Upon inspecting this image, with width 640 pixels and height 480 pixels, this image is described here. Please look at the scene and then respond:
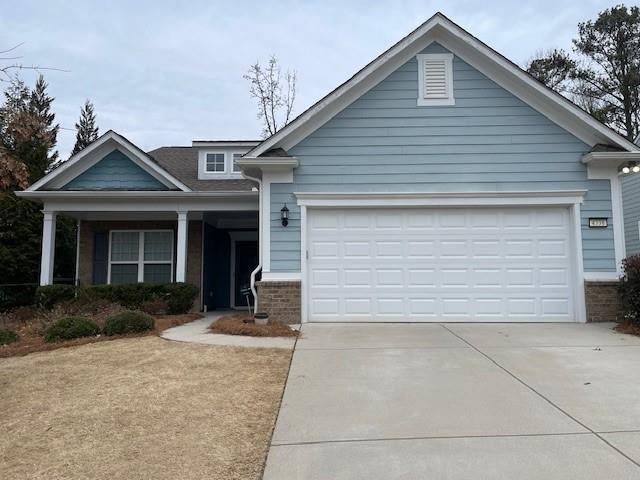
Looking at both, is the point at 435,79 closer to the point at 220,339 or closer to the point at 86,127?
the point at 220,339

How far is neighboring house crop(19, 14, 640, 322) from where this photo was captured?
9609mm

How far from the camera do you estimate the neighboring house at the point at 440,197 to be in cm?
961

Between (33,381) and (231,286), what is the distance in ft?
30.5

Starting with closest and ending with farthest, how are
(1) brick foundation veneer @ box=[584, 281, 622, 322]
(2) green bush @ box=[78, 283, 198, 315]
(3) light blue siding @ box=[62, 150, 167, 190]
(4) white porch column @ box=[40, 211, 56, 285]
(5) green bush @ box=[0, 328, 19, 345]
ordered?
(5) green bush @ box=[0, 328, 19, 345], (1) brick foundation veneer @ box=[584, 281, 622, 322], (2) green bush @ box=[78, 283, 198, 315], (4) white porch column @ box=[40, 211, 56, 285], (3) light blue siding @ box=[62, 150, 167, 190]

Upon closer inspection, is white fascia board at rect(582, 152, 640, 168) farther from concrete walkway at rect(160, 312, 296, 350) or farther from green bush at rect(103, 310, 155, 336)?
green bush at rect(103, 310, 155, 336)

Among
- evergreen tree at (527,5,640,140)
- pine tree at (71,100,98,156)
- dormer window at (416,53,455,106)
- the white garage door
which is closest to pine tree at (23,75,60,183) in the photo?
pine tree at (71,100,98,156)

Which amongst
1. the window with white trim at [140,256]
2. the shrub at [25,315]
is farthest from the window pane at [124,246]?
the shrub at [25,315]

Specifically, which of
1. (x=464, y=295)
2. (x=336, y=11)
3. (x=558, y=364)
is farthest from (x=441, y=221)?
(x=336, y=11)

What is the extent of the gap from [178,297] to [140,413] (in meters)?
7.37

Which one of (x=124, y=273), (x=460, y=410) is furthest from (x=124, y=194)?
(x=460, y=410)

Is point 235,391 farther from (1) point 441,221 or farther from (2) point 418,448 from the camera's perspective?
(1) point 441,221

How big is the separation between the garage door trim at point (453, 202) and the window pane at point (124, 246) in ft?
21.1

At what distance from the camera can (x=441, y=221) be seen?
984cm

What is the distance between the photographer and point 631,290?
8656 mm
